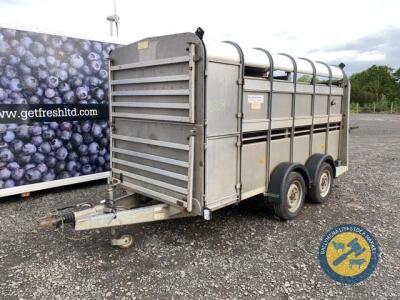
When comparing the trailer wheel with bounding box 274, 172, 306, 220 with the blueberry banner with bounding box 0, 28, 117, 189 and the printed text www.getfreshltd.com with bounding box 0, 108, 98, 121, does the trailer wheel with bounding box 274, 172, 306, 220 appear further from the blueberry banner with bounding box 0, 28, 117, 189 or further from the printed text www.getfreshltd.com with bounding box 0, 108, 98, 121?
the printed text www.getfreshltd.com with bounding box 0, 108, 98, 121

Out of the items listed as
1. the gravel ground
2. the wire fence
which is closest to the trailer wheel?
A: the gravel ground

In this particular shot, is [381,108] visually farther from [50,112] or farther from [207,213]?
[207,213]

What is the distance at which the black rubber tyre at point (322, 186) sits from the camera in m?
5.40

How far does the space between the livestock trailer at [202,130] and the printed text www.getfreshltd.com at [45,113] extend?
1.64m

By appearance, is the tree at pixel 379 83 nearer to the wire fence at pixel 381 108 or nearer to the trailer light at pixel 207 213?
the wire fence at pixel 381 108

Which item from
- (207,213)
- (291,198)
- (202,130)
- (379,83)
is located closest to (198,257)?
(207,213)

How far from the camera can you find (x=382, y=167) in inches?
342

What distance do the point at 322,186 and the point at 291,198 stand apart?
3.70 ft

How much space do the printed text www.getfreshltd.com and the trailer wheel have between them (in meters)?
3.70

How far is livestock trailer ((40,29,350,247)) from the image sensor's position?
3.63 metres

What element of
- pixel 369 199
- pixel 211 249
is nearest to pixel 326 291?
pixel 211 249

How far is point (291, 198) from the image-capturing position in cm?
493

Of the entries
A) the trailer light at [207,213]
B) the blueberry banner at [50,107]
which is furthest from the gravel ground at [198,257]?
the blueberry banner at [50,107]

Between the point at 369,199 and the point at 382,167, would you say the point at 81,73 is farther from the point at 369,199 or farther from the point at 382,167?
the point at 382,167
